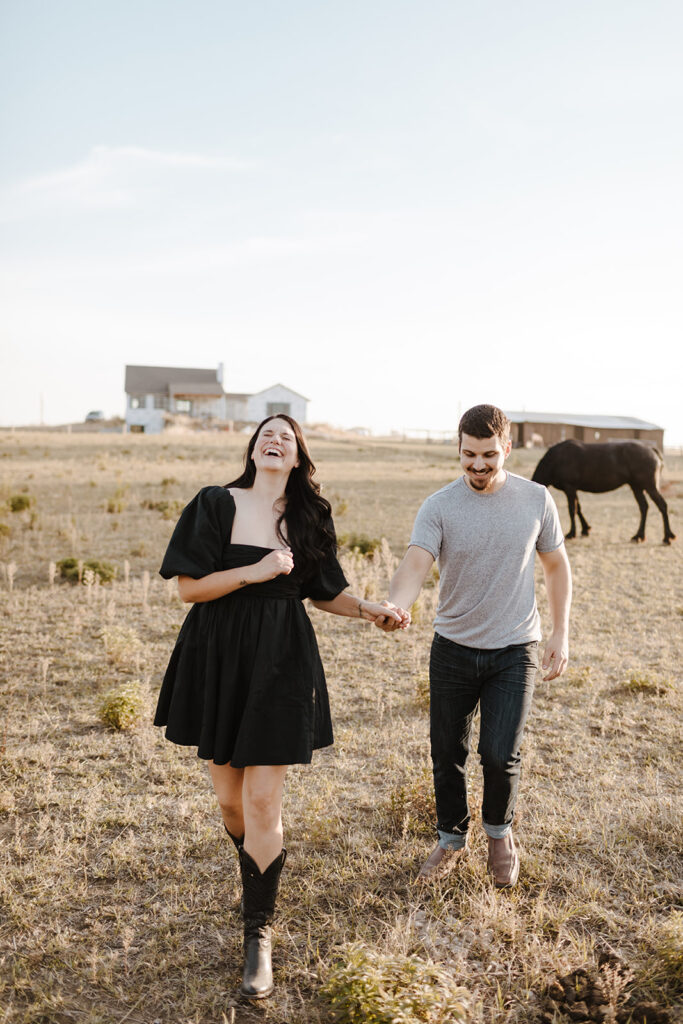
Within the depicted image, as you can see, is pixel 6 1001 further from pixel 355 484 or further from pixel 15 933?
pixel 355 484

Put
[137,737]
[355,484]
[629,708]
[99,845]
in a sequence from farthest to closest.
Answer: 1. [355,484]
2. [629,708]
3. [137,737]
4. [99,845]

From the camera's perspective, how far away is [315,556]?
119 inches

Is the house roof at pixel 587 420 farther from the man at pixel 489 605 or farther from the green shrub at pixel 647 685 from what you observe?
the man at pixel 489 605

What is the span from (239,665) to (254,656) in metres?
0.07

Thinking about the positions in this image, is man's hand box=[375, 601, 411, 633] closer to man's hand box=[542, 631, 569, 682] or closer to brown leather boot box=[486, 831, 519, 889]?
man's hand box=[542, 631, 569, 682]

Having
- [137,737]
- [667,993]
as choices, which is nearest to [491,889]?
[667,993]

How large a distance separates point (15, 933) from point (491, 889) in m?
2.08

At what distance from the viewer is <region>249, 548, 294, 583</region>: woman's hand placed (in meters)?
2.76

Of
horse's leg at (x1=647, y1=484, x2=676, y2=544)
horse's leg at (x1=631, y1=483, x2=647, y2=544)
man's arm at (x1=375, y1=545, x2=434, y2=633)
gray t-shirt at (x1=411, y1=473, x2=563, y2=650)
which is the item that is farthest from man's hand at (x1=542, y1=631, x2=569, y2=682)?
horse's leg at (x1=647, y1=484, x2=676, y2=544)

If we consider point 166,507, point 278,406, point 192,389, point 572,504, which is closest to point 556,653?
point 572,504

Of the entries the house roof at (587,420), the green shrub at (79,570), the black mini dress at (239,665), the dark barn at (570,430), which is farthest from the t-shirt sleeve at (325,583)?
the house roof at (587,420)

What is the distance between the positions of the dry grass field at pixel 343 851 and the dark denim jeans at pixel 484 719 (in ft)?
1.19

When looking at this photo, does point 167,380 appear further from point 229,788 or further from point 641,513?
point 229,788

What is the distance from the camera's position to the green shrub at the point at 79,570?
30.7 ft
